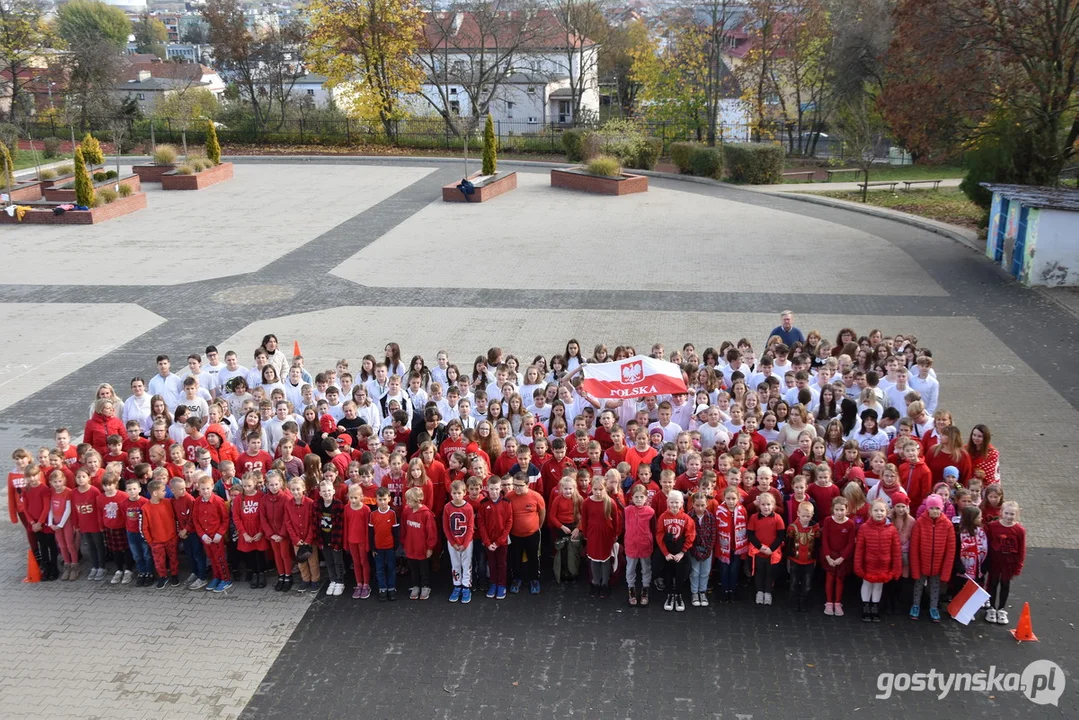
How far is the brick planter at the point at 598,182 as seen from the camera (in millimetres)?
30219

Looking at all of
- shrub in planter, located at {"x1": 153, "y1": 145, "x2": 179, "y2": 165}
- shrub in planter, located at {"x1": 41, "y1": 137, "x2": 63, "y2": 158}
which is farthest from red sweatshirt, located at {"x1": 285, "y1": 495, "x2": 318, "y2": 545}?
shrub in planter, located at {"x1": 41, "y1": 137, "x2": 63, "y2": 158}

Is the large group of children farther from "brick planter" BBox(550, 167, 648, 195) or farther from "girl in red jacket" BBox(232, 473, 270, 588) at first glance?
"brick planter" BBox(550, 167, 648, 195)

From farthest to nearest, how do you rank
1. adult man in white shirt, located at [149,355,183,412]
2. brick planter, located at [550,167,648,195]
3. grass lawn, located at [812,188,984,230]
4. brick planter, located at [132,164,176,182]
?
brick planter, located at [132,164,176,182], brick planter, located at [550,167,648,195], grass lawn, located at [812,188,984,230], adult man in white shirt, located at [149,355,183,412]

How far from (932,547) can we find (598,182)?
24.2 meters

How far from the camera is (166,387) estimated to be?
1109 centimetres

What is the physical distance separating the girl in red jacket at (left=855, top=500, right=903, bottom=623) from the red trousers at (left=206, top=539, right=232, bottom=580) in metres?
5.79

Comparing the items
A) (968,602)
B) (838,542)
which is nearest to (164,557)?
(838,542)

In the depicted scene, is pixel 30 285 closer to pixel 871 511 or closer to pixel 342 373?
pixel 342 373

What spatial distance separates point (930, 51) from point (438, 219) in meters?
13.7

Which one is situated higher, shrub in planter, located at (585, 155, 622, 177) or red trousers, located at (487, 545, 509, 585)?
shrub in planter, located at (585, 155, 622, 177)

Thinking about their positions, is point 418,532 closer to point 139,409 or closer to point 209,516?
point 209,516

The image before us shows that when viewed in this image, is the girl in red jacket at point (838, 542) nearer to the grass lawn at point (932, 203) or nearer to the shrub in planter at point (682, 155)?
the grass lawn at point (932, 203)

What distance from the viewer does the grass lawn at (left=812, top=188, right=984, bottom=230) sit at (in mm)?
25359

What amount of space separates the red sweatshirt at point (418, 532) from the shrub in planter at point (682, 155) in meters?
28.4
